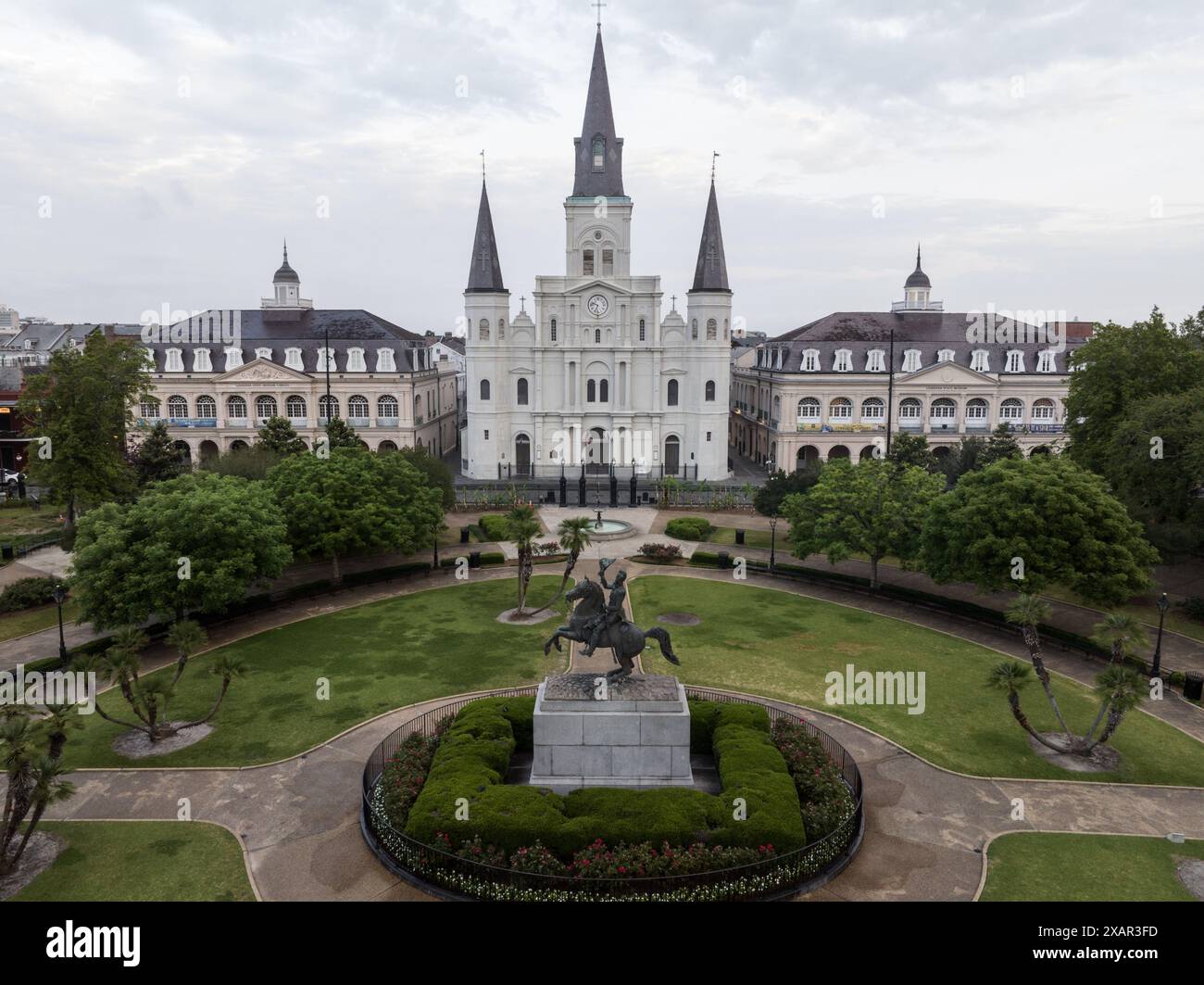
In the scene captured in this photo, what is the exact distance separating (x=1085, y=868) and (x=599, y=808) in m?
11.7

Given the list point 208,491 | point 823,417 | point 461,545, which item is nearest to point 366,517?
point 208,491

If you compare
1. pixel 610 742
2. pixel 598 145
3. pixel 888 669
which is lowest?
pixel 888 669

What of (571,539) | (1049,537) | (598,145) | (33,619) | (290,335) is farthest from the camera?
(290,335)

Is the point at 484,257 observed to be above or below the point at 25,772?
above

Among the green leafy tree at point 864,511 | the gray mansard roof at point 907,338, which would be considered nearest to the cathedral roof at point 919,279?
the gray mansard roof at point 907,338

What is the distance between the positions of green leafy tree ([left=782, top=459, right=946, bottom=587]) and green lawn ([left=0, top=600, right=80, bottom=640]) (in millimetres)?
33881

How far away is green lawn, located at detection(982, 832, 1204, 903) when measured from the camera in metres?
19.5

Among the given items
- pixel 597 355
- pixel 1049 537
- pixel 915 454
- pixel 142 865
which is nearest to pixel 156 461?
pixel 597 355

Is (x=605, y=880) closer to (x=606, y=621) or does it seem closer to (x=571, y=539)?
(x=606, y=621)

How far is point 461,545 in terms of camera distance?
52.4 meters

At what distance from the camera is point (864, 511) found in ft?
135

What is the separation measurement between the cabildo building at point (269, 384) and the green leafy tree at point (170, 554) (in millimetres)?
40495

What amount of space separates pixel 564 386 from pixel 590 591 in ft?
177
